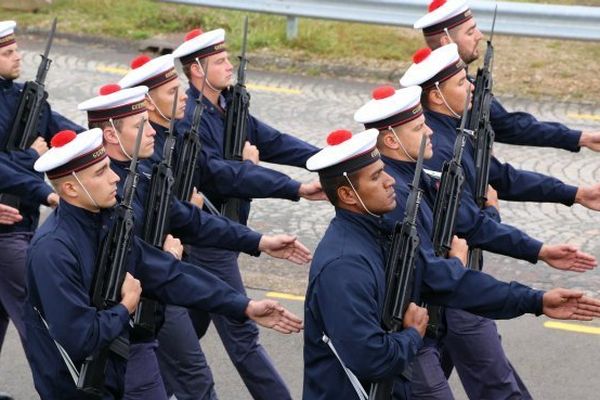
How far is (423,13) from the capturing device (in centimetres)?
1466

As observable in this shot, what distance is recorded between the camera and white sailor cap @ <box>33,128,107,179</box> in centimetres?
664

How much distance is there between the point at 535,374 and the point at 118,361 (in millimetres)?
3130

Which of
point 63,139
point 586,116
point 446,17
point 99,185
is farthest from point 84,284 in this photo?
point 586,116

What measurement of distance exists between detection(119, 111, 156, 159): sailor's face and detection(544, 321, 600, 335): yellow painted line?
336cm

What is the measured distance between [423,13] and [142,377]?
8.45 metres

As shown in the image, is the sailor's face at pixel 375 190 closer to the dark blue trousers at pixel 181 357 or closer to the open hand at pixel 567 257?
the open hand at pixel 567 257

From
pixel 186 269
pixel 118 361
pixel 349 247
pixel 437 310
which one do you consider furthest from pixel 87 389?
pixel 437 310

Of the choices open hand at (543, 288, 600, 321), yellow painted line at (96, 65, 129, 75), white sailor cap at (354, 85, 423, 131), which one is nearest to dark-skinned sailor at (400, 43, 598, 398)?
white sailor cap at (354, 85, 423, 131)

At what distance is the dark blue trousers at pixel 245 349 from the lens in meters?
8.16

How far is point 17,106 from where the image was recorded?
878cm

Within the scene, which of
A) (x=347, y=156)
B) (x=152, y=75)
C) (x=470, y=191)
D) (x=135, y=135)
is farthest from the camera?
(x=152, y=75)

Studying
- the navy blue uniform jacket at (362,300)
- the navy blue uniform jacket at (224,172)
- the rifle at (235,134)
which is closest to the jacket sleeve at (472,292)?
the navy blue uniform jacket at (362,300)

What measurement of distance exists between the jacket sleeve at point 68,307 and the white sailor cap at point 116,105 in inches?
49.5

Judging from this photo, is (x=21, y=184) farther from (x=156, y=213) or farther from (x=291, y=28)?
Result: (x=291, y=28)
